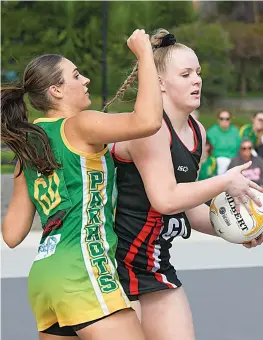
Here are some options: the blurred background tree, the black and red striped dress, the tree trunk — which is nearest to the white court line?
the blurred background tree

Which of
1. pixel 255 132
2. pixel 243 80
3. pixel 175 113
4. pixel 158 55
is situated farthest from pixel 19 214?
pixel 243 80

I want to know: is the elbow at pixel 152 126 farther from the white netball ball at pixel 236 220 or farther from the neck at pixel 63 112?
the white netball ball at pixel 236 220

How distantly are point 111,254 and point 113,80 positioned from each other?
1488 centimetres

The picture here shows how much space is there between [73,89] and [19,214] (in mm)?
557

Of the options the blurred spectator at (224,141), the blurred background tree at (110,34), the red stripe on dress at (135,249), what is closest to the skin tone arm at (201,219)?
the red stripe on dress at (135,249)

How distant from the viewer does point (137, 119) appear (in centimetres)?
332

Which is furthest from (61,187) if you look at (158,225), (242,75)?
(242,75)

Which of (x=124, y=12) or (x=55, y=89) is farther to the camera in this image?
(x=124, y=12)

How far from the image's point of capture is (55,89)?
367 cm

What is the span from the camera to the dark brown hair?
350cm

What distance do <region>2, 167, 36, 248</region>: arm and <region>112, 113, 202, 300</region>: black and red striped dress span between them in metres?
0.41

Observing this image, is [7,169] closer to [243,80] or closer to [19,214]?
[19,214]

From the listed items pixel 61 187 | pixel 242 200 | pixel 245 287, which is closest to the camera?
pixel 61 187

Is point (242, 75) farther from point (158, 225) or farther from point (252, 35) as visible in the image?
point (158, 225)
